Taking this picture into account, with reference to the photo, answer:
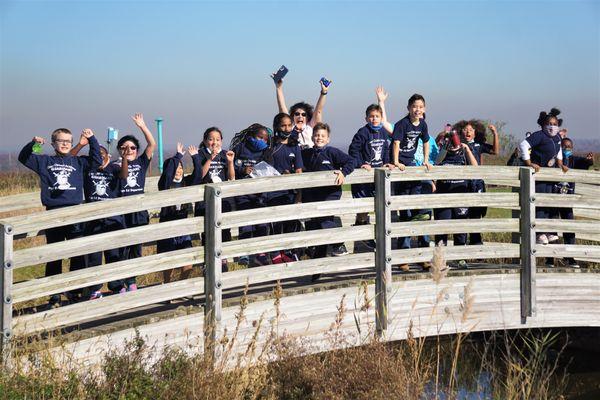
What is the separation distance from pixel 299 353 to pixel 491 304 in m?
3.05

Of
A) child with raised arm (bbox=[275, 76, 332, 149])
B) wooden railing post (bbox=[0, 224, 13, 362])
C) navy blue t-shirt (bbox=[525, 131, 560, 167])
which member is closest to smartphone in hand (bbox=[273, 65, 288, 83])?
child with raised arm (bbox=[275, 76, 332, 149])

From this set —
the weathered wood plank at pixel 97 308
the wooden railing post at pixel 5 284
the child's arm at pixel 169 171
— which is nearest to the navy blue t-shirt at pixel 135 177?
the child's arm at pixel 169 171

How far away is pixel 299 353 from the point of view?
7.77 m

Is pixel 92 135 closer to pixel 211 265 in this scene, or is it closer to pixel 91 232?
pixel 91 232

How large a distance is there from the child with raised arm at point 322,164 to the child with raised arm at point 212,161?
88 cm

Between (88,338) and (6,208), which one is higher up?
(6,208)

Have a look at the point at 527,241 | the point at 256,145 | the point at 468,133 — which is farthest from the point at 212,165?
the point at 527,241

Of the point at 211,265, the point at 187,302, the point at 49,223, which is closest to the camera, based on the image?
the point at 49,223

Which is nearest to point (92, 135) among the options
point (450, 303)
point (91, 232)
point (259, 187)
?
point (91, 232)

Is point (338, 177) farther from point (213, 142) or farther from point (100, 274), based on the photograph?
point (100, 274)

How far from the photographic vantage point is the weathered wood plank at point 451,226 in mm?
9414

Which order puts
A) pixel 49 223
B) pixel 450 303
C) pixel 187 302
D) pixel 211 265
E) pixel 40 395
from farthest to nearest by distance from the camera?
pixel 450 303
pixel 187 302
pixel 211 265
pixel 49 223
pixel 40 395

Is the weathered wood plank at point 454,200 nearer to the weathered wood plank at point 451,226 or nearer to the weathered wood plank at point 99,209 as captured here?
the weathered wood plank at point 451,226

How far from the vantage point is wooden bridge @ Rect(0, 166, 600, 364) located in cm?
753
